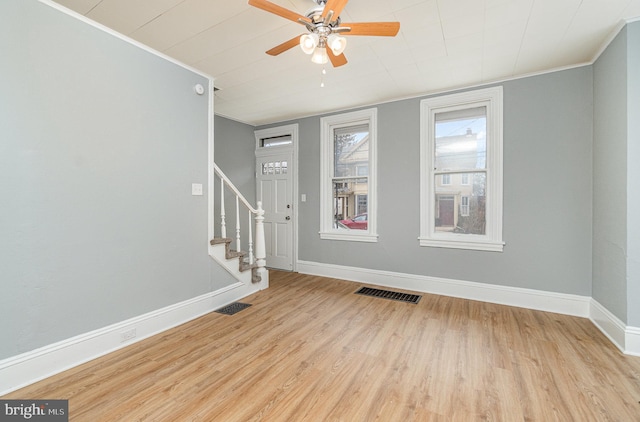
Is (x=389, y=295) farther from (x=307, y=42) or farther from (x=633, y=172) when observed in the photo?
(x=307, y=42)

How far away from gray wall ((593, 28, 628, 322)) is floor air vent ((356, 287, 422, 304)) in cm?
175

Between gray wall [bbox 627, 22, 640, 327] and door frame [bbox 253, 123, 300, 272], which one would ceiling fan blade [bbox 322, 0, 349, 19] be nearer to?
gray wall [bbox 627, 22, 640, 327]

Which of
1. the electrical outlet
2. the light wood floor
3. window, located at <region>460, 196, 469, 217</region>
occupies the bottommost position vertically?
the light wood floor

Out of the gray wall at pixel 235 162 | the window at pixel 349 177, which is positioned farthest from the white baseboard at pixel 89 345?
the window at pixel 349 177

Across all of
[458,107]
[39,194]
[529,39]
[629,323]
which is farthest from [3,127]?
[629,323]

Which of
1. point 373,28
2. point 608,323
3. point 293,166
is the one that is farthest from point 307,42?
point 608,323

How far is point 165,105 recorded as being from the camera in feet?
8.83

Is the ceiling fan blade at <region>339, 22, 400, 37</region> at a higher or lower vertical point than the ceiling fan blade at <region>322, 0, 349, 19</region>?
lower

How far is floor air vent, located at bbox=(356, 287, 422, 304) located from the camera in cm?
344

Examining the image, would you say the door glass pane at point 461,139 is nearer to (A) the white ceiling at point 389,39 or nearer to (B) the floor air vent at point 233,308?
(A) the white ceiling at point 389,39

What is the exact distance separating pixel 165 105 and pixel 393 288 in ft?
11.7

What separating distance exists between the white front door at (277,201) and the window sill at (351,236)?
→ 72cm

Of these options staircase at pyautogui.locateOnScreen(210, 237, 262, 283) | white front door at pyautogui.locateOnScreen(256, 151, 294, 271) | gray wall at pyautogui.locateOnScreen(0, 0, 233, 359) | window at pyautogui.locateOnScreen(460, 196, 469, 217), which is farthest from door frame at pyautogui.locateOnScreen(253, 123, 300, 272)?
window at pyautogui.locateOnScreen(460, 196, 469, 217)

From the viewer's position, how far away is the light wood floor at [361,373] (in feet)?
5.30
